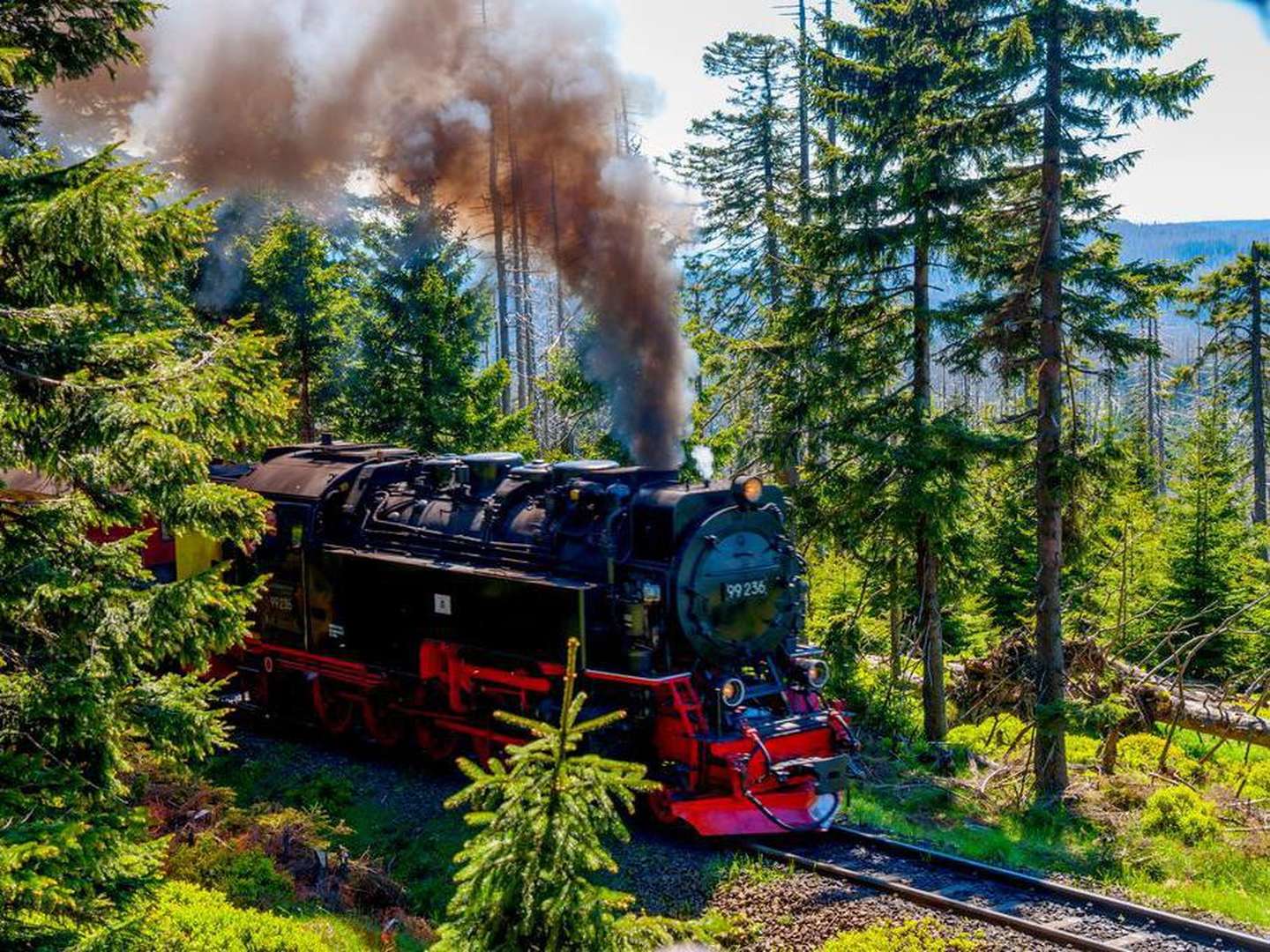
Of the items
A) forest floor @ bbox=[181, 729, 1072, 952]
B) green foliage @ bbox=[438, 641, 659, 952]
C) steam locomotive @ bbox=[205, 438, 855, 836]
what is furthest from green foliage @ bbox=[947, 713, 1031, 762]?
green foliage @ bbox=[438, 641, 659, 952]

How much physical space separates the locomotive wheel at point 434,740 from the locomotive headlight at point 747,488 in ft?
15.2

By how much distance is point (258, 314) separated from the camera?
2264 cm

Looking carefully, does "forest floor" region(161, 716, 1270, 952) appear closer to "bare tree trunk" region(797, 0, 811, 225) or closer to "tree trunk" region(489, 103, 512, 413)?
"tree trunk" region(489, 103, 512, 413)

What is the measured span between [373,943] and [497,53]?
456 inches

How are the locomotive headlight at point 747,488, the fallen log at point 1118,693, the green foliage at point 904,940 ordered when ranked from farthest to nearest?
the fallen log at point 1118,693, the locomotive headlight at point 747,488, the green foliage at point 904,940

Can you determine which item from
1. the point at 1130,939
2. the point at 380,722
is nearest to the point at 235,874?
the point at 380,722

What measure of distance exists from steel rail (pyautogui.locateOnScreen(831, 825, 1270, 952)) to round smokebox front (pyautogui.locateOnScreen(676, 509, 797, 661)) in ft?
7.27

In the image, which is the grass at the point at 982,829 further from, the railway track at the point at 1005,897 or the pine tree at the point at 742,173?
the pine tree at the point at 742,173

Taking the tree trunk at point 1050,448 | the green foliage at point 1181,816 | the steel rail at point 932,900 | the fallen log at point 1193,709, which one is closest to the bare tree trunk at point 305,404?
the tree trunk at point 1050,448

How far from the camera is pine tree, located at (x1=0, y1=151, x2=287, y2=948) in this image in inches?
201

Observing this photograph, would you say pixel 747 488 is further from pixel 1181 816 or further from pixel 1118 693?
pixel 1118 693

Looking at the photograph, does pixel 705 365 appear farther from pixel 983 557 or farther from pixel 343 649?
pixel 343 649

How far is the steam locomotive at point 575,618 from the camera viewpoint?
1080 cm

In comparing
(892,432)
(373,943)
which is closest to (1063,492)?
(892,432)
